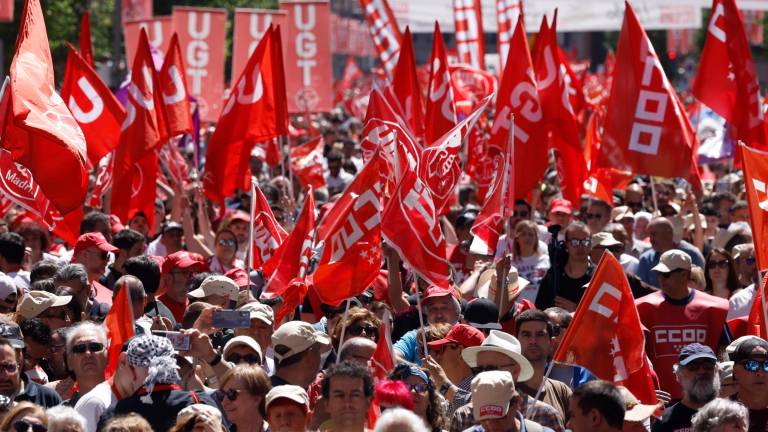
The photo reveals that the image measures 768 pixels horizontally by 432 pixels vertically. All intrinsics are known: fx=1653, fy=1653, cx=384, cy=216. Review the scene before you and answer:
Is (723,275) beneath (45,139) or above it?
beneath

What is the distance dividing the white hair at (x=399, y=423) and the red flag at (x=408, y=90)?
311 inches

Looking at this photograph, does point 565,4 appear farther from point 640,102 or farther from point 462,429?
point 462,429

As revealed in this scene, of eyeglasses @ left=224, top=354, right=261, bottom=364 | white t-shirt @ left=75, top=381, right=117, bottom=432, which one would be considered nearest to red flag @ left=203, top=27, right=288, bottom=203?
eyeglasses @ left=224, top=354, right=261, bottom=364

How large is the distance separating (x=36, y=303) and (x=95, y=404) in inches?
65.2

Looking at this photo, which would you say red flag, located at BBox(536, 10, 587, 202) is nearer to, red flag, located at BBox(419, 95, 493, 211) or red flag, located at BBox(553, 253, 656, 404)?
red flag, located at BBox(419, 95, 493, 211)

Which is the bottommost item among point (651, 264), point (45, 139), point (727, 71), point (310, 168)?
point (310, 168)

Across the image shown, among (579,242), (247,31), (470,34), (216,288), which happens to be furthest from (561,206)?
(470,34)

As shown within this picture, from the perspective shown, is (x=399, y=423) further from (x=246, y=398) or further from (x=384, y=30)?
(x=384, y=30)

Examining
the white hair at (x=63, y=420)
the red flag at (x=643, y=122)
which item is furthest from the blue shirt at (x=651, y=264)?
the white hair at (x=63, y=420)

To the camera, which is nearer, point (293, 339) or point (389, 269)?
point (293, 339)

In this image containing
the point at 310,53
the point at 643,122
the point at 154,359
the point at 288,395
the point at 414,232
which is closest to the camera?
the point at 288,395

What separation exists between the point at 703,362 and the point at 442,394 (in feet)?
→ 4.19

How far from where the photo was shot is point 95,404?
7336 mm

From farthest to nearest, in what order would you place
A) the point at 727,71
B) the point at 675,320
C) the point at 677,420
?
the point at 727,71
the point at 675,320
the point at 677,420
